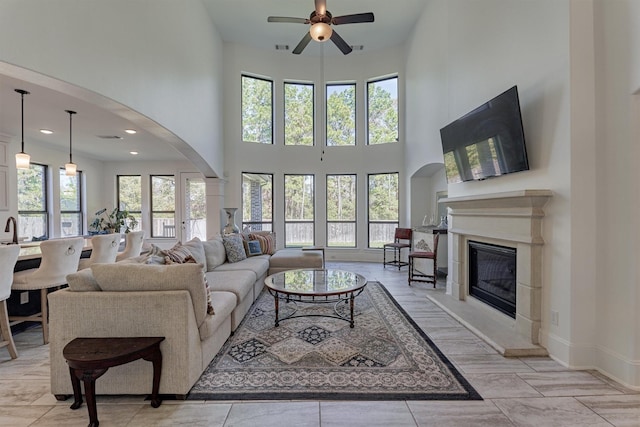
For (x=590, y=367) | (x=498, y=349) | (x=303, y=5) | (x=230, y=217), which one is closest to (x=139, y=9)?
(x=303, y=5)

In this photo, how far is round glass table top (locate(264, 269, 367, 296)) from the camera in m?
3.10

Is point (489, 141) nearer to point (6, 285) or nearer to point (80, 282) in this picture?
point (80, 282)

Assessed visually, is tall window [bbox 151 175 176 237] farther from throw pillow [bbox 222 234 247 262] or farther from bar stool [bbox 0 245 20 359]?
bar stool [bbox 0 245 20 359]

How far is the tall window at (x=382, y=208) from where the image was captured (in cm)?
731

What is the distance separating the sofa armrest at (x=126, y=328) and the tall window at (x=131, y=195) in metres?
6.54

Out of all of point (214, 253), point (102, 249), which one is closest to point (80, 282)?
point (102, 249)

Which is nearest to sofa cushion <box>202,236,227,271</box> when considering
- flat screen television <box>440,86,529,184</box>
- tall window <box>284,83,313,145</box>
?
flat screen television <box>440,86,529,184</box>

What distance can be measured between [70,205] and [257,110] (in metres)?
4.92

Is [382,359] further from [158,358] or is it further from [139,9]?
[139,9]

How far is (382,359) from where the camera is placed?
2541 mm

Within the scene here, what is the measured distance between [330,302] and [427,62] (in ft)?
15.7

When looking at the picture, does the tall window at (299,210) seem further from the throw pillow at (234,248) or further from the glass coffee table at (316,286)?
the glass coffee table at (316,286)

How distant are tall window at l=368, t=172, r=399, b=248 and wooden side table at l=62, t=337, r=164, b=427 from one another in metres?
6.01

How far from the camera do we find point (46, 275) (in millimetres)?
3072
